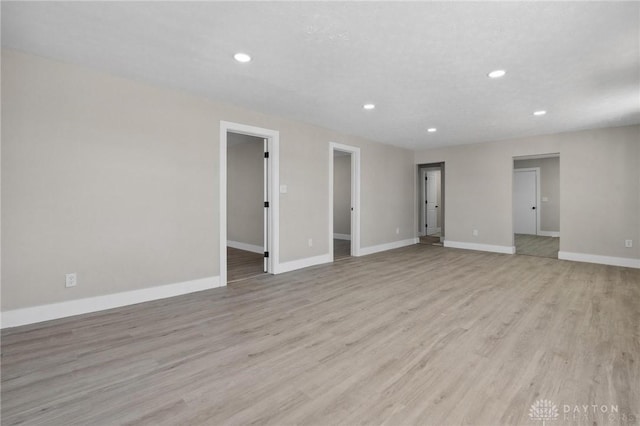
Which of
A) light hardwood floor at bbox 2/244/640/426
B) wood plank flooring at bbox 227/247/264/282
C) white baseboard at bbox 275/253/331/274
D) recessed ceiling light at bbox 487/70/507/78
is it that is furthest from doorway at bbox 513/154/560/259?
wood plank flooring at bbox 227/247/264/282

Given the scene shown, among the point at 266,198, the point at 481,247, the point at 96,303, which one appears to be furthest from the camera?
the point at 481,247

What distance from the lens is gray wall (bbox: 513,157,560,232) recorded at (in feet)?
29.5

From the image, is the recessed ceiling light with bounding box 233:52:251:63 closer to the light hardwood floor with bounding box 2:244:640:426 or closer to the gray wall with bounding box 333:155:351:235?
the light hardwood floor with bounding box 2:244:640:426

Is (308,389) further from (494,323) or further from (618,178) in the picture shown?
(618,178)

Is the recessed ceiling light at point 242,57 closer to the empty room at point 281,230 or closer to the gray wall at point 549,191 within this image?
the empty room at point 281,230

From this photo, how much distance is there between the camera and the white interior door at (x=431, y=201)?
969 cm

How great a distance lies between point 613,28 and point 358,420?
3.34 metres

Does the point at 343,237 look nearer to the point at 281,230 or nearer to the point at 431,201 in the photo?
the point at 431,201

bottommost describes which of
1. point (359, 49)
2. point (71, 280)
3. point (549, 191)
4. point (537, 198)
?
point (71, 280)

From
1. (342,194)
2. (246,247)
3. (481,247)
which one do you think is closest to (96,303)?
(246,247)

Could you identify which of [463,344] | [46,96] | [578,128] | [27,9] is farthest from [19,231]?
[578,128]

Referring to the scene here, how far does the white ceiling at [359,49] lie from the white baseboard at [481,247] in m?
3.28

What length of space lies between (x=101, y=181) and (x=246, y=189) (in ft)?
13.1

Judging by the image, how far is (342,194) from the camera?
8.95m
